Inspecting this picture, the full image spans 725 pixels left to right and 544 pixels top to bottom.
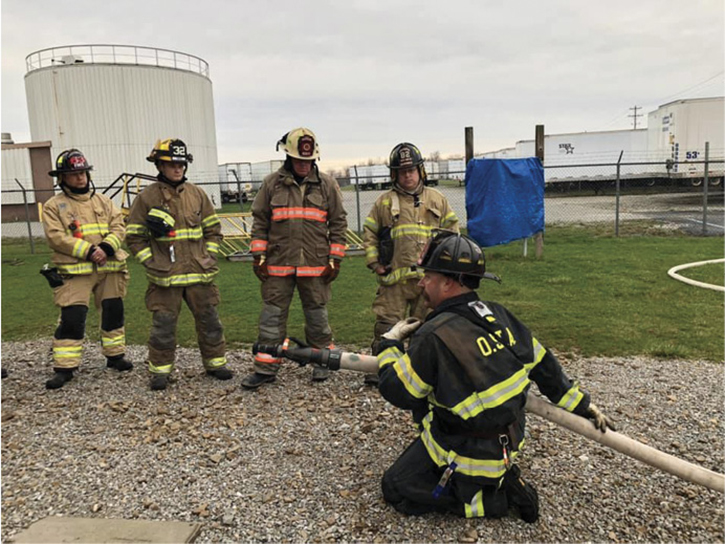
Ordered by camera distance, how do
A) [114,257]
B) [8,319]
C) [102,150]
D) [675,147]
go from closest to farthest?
[114,257]
[8,319]
[675,147]
[102,150]

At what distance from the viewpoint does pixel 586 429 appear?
3133 mm

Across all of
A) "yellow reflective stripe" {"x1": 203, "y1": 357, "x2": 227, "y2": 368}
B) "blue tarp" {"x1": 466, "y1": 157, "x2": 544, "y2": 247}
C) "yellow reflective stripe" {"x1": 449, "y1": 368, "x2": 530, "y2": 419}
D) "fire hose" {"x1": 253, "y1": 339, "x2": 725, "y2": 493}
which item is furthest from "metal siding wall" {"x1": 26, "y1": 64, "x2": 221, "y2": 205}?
"yellow reflective stripe" {"x1": 449, "y1": 368, "x2": 530, "y2": 419}

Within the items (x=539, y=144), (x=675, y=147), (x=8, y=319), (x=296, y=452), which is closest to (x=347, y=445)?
(x=296, y=452)

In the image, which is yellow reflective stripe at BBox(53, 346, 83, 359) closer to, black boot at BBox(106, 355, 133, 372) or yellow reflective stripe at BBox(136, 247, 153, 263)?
black boot at BBox(106, 355, 133, 372)

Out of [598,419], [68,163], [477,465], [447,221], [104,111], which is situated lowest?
[477,465]

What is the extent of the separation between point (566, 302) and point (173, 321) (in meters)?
5.46

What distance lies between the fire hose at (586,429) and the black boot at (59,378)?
2970 millimetres

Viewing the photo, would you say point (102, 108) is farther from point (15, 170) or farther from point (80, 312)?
point (80, 312)

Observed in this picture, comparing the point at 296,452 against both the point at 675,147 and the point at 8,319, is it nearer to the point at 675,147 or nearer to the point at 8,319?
the point at 8,319

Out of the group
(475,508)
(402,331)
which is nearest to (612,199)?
(402,331)

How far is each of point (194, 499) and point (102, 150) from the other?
105ft

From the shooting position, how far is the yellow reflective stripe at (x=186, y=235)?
5.25 metres

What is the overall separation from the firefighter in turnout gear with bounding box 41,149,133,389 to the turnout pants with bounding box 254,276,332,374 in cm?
166

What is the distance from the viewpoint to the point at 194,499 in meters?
3.45
